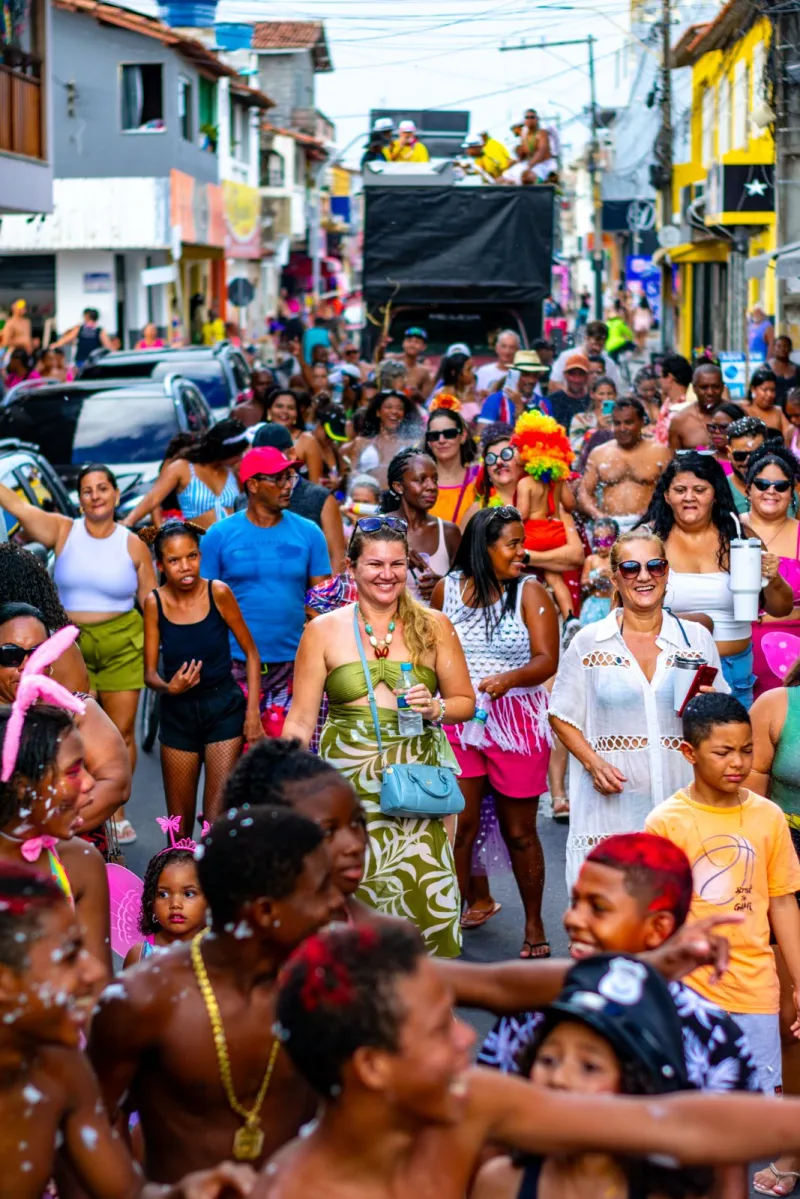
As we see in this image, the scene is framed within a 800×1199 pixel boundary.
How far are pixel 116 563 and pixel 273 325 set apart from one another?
35525 mm

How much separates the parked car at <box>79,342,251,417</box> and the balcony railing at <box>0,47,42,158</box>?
2.71m

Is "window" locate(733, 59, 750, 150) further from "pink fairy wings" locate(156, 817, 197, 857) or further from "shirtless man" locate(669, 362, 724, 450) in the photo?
"pink fairy wings" locate(156, 817, 197, 857)

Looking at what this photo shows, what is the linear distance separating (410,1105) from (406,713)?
3056mm

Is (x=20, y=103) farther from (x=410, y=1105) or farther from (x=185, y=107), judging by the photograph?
(x=185, y=107)

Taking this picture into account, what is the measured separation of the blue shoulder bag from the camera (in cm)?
559

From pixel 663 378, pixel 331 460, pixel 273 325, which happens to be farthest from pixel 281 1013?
pixel 273 325

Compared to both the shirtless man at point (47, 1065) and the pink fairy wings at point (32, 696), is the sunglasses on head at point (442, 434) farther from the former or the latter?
the shirtless man at point (47, 1065)

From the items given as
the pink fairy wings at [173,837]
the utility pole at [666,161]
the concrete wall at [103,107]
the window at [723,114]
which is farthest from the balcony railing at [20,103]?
the pink fairy wings at [173,837]

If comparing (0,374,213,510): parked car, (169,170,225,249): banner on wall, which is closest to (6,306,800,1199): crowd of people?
(0,374,213,510): parked car

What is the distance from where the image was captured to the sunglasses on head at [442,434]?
384 inches

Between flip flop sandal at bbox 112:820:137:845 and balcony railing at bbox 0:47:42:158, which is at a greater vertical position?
balcony railing at bbox 0:47:42:158

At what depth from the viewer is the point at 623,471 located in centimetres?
1097

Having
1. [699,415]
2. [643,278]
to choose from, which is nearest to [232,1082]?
[699,415]

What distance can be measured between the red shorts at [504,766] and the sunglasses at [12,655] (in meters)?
2.31
